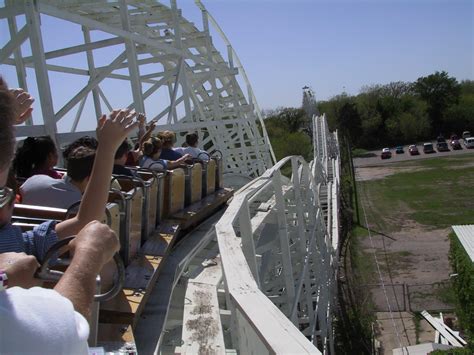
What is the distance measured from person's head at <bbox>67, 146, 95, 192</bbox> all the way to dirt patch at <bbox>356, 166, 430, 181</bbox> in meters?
41.7

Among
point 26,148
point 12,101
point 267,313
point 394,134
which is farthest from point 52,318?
point 394,134

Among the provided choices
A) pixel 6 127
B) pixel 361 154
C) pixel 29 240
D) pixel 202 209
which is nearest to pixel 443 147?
pixel 361 154

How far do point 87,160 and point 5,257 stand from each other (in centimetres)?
163

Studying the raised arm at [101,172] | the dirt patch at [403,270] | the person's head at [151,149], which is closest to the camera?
the raised arm at [101,172]

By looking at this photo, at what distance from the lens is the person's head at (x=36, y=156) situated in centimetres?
358

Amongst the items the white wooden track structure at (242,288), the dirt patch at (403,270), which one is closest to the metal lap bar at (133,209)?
the white wooden track structure at (242,288)

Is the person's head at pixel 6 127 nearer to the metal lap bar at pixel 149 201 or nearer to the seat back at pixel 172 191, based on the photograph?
the metal lap bar at pixel 149 201

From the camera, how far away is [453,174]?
1636 inches

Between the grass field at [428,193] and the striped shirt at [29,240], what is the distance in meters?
25.1

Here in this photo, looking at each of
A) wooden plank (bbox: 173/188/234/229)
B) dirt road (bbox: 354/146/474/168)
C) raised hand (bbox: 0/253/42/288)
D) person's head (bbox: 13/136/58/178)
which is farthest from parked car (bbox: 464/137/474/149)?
raised hand (bbox: 0/253/42/288)

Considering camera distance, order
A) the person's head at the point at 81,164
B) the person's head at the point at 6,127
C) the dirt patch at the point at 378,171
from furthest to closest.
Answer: the dirt patch at the point at 378,171 → the person's head at the point at 81,164 → the person's head at the point at 6,127

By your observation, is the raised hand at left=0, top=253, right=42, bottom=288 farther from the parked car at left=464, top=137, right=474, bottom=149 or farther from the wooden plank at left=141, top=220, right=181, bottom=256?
the parked car at left=464, top=137, right=474, bottom=149

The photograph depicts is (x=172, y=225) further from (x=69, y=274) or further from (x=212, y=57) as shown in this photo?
(x=212, y=57)

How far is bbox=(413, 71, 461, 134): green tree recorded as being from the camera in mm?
66812
